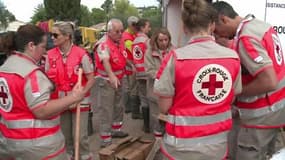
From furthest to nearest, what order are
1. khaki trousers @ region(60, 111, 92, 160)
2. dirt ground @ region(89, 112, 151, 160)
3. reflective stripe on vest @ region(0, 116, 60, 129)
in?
dirt ground @ region(89, 112, 151, 160) < khaki trousers @ region(60, 111, 92, 160) < reflective stripe on vest @ region(0, 116, 60, 129)

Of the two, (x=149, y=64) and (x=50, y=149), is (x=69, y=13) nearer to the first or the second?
(x=149, y=64)

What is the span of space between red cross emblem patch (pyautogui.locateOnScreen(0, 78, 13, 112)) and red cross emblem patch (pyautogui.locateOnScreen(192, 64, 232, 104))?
4.55 ft

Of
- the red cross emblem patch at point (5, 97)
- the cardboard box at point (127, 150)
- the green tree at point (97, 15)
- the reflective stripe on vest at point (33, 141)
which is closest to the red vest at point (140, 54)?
the cardboard box at point (127, 150)

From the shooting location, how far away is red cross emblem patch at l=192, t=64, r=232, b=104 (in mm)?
2373

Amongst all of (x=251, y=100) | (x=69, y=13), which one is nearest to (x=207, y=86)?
(x=251, y=100)

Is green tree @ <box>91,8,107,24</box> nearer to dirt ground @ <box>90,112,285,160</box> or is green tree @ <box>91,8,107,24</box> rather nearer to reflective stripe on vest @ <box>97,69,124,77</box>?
dirt ground @ <box>90,112,285,160</box>

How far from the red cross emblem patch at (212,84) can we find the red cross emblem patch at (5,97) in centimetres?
139

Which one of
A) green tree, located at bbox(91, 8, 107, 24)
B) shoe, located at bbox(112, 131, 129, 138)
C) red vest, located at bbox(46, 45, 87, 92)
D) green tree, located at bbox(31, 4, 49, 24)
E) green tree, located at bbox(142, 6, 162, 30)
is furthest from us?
green tree, located at bbox(91, 8, 107, 24)

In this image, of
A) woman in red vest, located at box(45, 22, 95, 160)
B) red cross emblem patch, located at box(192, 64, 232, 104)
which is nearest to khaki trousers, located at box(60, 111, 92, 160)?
woman in red vest, located at box(45, 22, 95, 160)

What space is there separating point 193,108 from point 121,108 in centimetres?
359

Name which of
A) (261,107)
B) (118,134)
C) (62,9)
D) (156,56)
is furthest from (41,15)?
(261,107)

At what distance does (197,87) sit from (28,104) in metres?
1.25

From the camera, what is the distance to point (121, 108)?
5.93 metres

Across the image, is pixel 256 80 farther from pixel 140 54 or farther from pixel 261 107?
pixel 140 54
